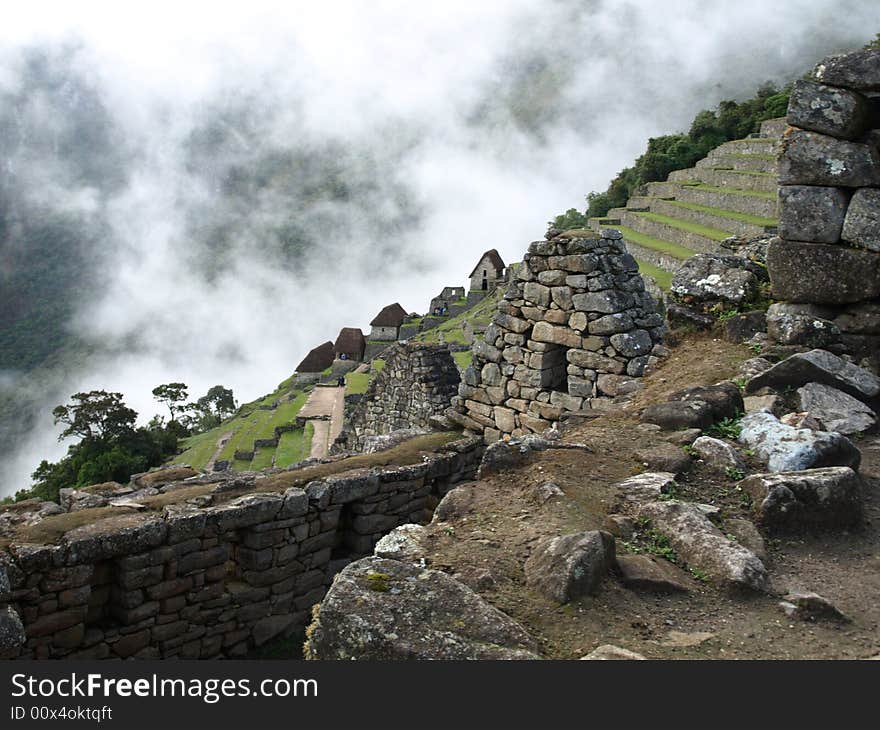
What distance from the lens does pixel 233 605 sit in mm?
6402

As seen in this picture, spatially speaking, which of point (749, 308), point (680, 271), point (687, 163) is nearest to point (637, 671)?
point (749, 308)

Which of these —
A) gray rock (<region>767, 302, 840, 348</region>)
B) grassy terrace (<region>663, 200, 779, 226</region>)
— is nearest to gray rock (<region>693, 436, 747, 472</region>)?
gray rock (<region>767, 302, 840, 348</region>)

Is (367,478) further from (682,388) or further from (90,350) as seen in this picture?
(90,350)

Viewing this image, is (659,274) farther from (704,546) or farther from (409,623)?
(409,623)

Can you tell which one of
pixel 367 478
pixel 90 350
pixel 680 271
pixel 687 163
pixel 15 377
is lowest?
pixel 367 478

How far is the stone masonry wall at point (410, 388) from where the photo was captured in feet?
39.5

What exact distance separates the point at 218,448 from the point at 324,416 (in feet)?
23.0

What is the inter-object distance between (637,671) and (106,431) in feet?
137

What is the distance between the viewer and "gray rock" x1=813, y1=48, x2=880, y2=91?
600cm

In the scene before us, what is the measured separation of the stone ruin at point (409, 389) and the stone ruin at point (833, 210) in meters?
6.34

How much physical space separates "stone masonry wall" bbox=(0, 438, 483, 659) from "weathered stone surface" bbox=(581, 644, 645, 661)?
4.06 m

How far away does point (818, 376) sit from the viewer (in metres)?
5.55

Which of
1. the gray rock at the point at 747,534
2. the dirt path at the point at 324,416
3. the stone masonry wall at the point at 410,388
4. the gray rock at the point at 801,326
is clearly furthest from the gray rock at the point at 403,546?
the dirt path at the point at 324,416

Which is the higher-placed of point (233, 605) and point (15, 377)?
point (15, 377)
